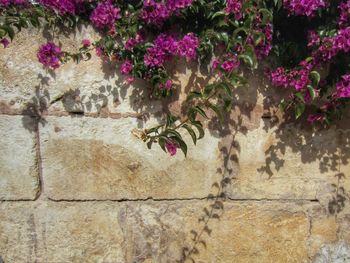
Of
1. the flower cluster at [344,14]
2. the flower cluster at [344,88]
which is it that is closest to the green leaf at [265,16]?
the flower cluster at [344,14]

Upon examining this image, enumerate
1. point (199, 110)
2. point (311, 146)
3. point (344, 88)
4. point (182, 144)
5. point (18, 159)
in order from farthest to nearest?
1. point (311, 146)
2. point (18, 159)
3. point (344, 88)
4. point (199, 110)
5. point (182, 144)

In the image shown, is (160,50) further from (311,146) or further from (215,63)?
(311,146)

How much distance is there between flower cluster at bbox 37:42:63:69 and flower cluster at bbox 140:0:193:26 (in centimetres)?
45

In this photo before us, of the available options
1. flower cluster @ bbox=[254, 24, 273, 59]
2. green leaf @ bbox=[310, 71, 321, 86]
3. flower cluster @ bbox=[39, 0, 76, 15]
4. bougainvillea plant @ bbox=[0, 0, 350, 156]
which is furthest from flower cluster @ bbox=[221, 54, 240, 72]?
flower cluster @ bbox=[39, 0, 76, 15]

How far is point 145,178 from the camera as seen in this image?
2.57 meters

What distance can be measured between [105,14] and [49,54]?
328 mm

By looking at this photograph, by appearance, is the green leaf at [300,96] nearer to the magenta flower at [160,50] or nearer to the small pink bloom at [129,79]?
the magenta flower at [160,50]

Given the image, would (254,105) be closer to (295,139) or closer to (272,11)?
(295,139)

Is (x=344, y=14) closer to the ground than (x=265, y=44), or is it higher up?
higher up

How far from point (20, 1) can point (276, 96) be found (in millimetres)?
1353

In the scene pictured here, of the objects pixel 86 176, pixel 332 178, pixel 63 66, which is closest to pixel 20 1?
pixel 63 66

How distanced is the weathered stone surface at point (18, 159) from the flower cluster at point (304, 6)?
1.37 meters

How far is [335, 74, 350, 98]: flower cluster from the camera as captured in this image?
7.73 ft

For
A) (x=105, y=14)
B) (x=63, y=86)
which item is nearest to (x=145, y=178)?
(x=63, y=86)
